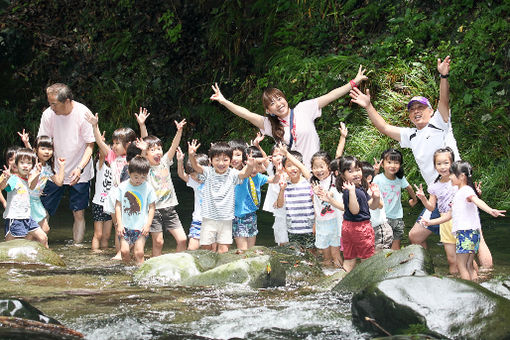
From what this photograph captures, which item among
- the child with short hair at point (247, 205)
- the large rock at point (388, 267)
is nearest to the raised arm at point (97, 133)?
the child with short hair at point (247, 205)

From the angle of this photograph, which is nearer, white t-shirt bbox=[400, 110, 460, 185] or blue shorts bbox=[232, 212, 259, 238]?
white t-shirt bbox=[400, 110, 460, 185]

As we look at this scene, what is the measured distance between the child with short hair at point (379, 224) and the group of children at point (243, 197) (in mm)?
10

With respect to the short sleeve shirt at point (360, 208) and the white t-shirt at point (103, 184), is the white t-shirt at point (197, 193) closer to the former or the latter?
the white t-shirt at point (103, 184)

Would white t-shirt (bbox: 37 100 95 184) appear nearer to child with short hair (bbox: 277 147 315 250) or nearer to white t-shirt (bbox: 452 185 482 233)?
child with short hair (bbox: 277 147 315 250)

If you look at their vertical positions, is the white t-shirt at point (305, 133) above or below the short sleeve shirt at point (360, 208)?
above

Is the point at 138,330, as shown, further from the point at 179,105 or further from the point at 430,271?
the point at 179,105

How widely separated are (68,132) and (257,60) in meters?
7.06

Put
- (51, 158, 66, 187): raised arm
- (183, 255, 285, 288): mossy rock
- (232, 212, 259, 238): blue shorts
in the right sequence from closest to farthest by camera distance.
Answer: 1. (183, 255, 285, 288): mossy rock
2. (232, 212, 259, 238): blue shorts
3. (51, 158, 66, 187): raised arm

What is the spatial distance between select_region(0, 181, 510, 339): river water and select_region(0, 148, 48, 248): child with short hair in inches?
23.8

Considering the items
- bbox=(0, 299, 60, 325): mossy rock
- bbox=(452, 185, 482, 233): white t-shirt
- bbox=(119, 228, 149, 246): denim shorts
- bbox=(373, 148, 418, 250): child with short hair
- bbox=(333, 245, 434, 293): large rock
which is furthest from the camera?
bbox=(373, 148, 418, 250): child with short hair

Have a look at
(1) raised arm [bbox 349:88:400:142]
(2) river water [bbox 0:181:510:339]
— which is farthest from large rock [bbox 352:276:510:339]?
(1) raised arm [bbox 349:88:400:142]

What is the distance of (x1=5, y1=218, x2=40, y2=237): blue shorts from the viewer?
7727 millimetres

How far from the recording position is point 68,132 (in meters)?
8.45

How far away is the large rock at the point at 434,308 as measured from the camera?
185 inches
